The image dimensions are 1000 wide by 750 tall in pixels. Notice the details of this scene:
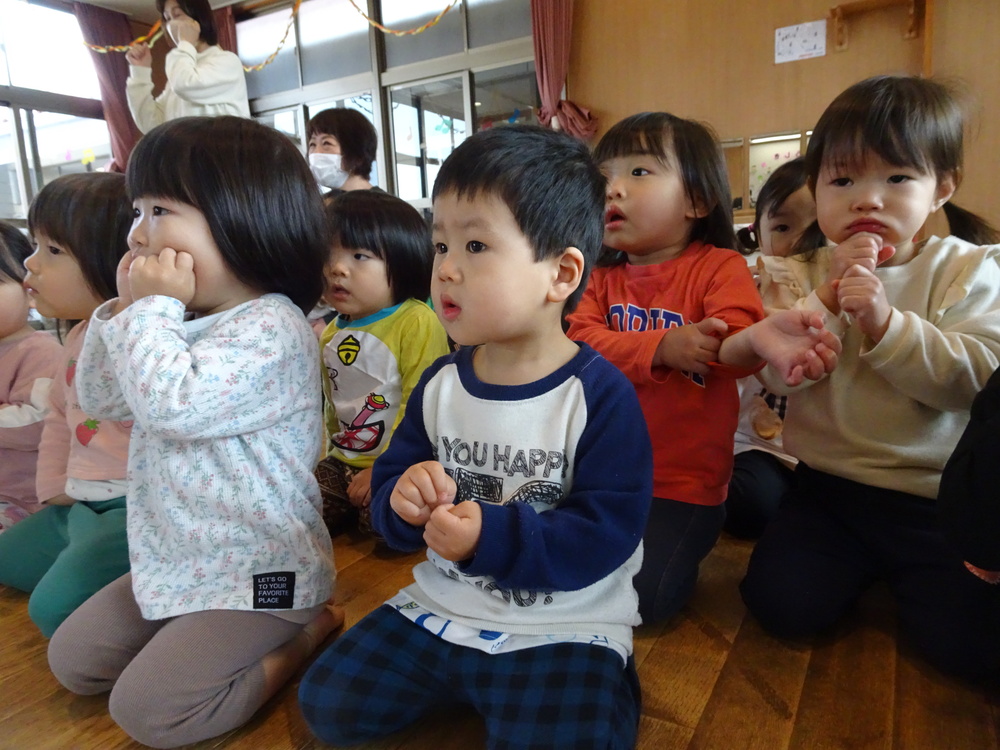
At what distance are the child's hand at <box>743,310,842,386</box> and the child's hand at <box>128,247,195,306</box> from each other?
79cm

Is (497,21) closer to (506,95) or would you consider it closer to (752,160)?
(506,95)

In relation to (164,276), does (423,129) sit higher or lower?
higher

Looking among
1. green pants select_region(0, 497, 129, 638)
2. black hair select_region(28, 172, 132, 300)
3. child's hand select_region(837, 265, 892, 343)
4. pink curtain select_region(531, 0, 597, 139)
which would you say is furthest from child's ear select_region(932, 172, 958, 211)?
pink curtain select_region(531, 0, 597, 139)

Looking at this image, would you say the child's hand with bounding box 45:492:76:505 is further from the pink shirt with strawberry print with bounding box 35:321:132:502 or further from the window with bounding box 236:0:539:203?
the window with bounding box 236:0:539:203

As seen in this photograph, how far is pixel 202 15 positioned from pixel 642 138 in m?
2.51

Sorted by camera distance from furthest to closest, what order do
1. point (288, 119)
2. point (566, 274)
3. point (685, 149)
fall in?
1. point (288, 119)
2. point (685, 149)
3. point (566, 274)

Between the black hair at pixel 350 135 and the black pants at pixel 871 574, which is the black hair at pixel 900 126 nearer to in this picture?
the black pants at pixel 871 574

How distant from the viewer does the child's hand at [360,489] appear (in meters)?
1.36

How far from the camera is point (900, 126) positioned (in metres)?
0.92

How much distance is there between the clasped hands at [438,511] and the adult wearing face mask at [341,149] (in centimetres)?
179

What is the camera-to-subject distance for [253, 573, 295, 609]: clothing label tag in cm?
90

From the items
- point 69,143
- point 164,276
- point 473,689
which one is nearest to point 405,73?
point 69,143

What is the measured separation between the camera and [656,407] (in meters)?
1.12

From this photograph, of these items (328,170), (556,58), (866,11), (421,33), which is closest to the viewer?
(328,170)
